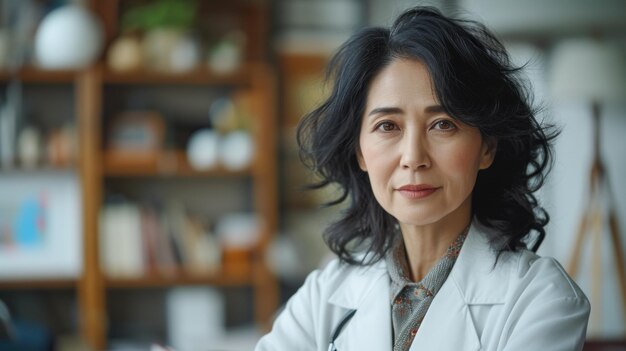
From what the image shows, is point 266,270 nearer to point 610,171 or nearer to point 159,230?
point 159,230

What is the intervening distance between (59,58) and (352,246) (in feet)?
8.39

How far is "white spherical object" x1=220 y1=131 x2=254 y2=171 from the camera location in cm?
460

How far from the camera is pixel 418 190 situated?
4.04 feet

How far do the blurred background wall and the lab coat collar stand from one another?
9.60ft

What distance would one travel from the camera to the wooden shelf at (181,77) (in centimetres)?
451

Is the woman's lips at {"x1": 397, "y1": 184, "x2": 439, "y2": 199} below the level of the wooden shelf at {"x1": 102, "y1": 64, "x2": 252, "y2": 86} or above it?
below

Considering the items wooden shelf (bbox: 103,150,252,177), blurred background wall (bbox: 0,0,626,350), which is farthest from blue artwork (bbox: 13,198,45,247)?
wooden shelf (bbox: 103,150,252,177)

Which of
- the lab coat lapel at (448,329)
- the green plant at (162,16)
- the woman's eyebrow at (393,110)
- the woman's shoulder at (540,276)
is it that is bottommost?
the lab coat lapel at (448,329)

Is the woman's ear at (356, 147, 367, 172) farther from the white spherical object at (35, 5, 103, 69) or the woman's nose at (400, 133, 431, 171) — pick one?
the white spherical object at (35, 5, 103, 69)

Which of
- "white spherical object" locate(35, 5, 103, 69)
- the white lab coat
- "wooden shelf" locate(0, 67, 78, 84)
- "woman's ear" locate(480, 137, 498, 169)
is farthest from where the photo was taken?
"wooden shelf" locate(0, 67, 78, 84)

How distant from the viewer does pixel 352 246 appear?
1.54 meters

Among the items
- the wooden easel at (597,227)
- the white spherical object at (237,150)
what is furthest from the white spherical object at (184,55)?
the wooden easel at (597,227)

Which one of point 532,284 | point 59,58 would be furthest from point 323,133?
point 59,58

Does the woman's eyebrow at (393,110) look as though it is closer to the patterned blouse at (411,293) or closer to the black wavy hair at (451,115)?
the black wavy hair at (451,115)
